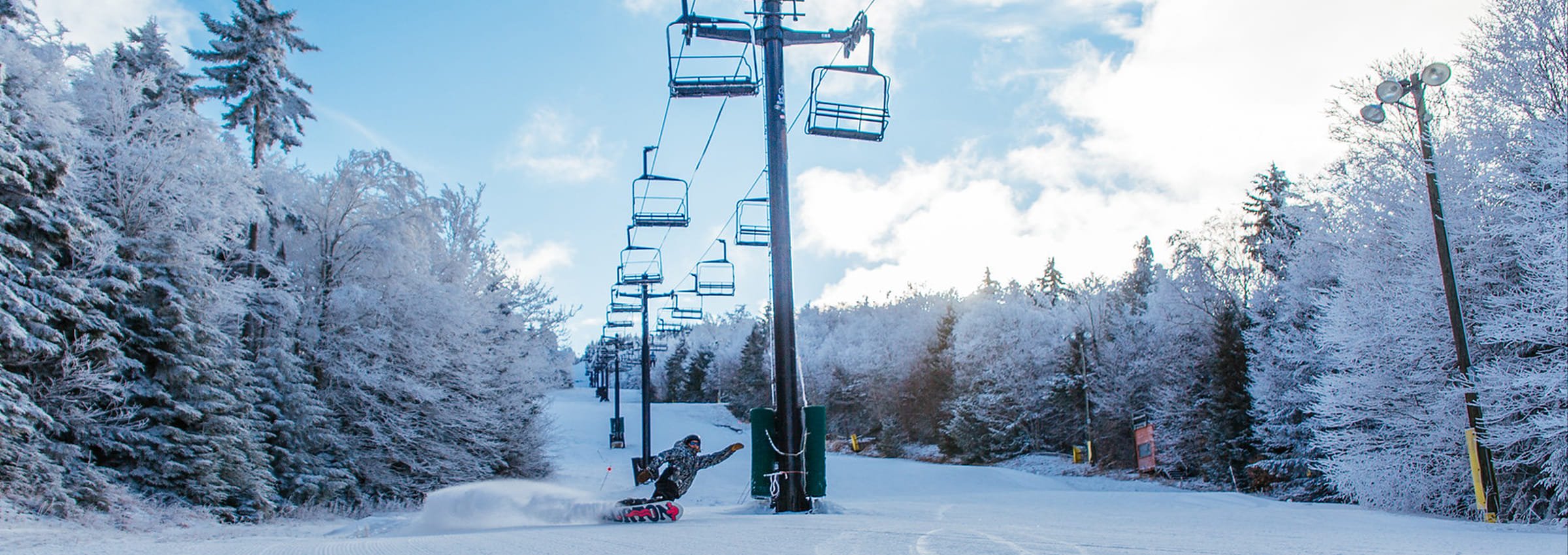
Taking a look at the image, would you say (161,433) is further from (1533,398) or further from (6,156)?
(1533,398)

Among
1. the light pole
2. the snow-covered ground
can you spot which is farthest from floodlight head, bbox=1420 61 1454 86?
the snow-covered ground

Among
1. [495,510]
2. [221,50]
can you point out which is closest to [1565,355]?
[495,510]

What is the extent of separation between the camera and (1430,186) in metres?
15.1

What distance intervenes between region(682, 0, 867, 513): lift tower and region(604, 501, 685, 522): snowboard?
1.86 metres

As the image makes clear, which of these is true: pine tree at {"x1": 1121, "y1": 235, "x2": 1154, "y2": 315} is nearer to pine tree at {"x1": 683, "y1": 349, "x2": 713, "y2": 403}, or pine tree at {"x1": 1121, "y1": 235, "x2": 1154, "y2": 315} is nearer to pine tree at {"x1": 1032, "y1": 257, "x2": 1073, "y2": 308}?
pine tree at {"x1": 1032, "y1": 257, "x2": 1073, "y2": 308}

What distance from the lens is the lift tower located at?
461 inches

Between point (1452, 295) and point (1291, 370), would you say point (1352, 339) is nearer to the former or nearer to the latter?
point (1452, 295)

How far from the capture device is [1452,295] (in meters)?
14.1

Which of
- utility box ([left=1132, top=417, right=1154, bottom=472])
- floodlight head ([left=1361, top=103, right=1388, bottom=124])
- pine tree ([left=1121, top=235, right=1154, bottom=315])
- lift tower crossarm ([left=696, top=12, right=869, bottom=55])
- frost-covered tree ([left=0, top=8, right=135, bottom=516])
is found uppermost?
pine tree ([left=1121, top=235, right=1154, bottom=315])

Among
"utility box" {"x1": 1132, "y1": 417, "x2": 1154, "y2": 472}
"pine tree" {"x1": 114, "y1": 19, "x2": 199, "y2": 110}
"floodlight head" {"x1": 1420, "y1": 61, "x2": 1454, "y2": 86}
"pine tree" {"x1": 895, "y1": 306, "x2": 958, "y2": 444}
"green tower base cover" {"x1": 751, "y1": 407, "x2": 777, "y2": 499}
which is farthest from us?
"pine tree" {"x1": 895, "y1": 306, "x2": 958, "y2": 444}

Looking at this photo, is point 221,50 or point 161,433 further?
point 221,50

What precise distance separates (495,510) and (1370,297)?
16693 millimetres

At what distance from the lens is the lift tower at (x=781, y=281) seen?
38.4 feet

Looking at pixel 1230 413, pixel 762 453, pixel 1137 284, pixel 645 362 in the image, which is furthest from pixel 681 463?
pixel 1137 284
